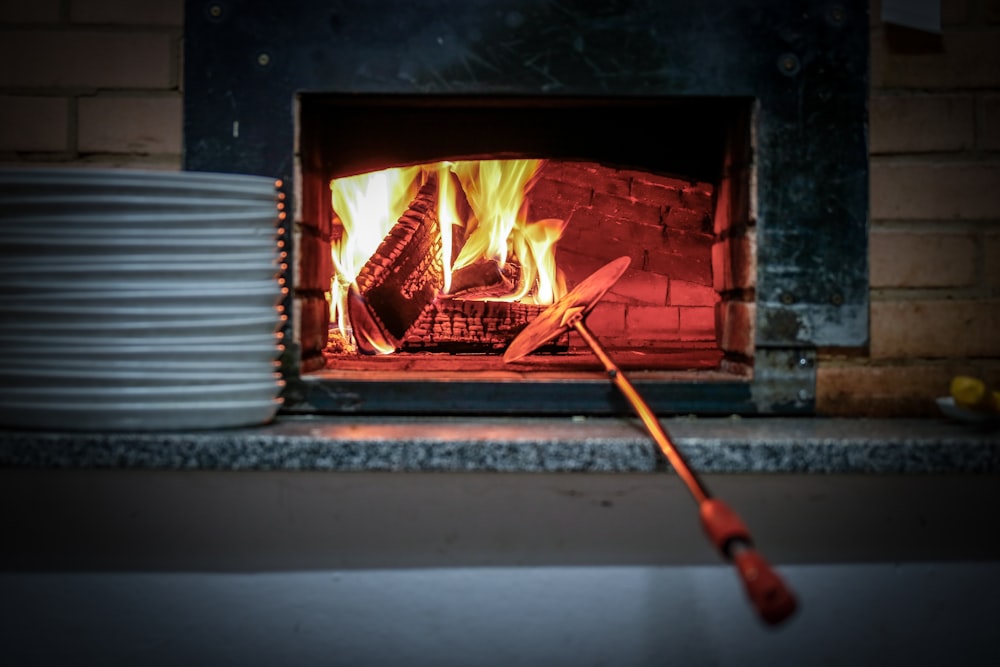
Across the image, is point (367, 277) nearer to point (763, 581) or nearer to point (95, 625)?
point (95, 625)

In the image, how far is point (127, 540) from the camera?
147 centimetres

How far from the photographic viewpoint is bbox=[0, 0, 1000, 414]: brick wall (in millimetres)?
1603

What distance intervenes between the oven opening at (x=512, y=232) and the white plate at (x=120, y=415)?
0.26 m

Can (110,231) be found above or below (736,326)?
above

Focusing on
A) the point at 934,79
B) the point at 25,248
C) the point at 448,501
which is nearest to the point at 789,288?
the point at 934,79

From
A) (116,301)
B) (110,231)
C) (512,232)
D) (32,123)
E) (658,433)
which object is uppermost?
(32,123)

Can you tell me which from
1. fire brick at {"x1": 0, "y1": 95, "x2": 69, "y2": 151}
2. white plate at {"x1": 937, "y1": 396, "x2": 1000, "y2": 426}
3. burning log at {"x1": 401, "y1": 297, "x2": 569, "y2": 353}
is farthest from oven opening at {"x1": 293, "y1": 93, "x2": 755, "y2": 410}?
fire brick at {"x1": 0, "y1": 95, "x2": 69, "y2": 151}

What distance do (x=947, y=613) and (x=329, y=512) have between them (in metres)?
1.16

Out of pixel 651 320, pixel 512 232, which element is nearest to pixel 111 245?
pixel 512 232

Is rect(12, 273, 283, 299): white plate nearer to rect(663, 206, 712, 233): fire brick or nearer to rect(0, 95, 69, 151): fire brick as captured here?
rect(0, 95, 69, 151): fire brick

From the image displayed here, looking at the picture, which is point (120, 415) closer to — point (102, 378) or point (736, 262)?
point (102, 378)

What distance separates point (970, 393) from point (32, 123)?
1.87m

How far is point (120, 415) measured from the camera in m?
1.37

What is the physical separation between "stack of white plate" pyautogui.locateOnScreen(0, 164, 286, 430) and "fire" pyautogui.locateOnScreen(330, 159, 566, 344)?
2.87 ft
